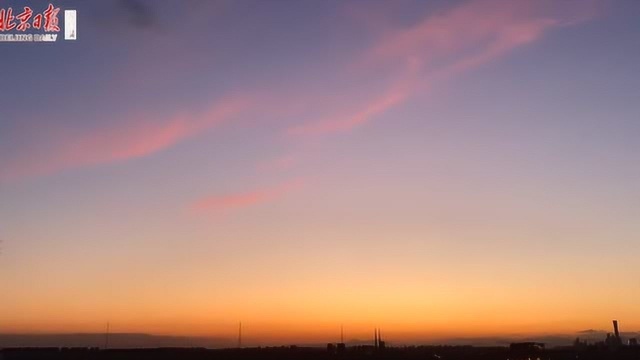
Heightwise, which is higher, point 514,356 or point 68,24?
point 68,24

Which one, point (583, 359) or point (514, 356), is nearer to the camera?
point (514, 356)

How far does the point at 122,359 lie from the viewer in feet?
412

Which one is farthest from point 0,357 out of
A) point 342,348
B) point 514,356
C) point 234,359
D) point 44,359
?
point 514,356

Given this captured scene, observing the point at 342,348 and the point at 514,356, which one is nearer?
the point at 514,356

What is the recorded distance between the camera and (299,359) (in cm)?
12038

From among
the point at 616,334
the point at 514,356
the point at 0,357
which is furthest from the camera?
the point at 616,334

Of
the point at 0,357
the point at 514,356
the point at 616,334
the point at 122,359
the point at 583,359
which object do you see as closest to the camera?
the point at 514,356

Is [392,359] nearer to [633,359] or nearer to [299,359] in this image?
[299,359]

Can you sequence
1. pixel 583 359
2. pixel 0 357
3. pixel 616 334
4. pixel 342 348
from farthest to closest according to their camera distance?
1. pixel 616 334
2. pixel 342 348
3. pixel 583 359
4. pixel 0 357

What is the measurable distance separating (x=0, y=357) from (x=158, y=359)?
107ft

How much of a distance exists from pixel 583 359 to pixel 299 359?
159 feet

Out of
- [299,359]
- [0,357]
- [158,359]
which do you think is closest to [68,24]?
[0,357]

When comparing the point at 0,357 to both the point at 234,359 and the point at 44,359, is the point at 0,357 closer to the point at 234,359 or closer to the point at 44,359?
the point at 44,359

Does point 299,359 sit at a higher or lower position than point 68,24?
lower
